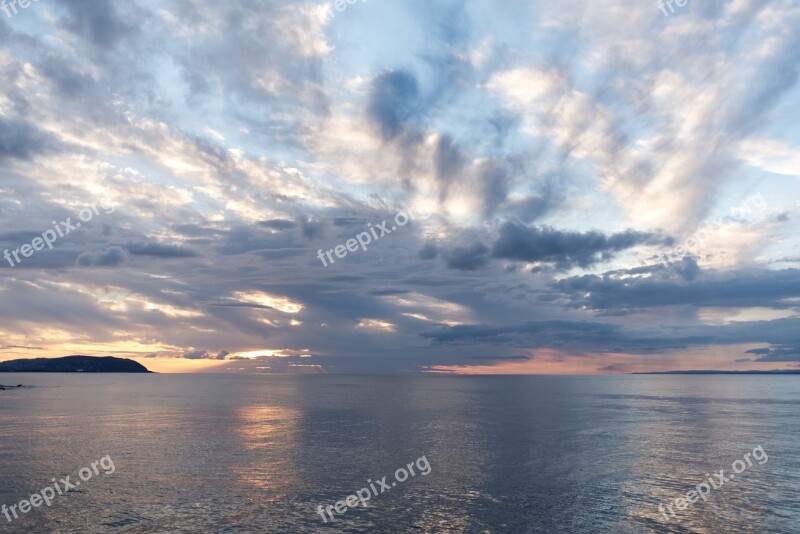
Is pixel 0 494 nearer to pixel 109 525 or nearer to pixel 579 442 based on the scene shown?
pixel 109 525

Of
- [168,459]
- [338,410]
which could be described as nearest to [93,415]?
[338,410]

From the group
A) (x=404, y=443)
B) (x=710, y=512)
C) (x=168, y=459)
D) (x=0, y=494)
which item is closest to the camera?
(x=710, y=512)

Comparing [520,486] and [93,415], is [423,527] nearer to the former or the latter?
[520,486]

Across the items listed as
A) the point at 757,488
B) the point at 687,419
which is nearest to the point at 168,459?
the point at 757,488

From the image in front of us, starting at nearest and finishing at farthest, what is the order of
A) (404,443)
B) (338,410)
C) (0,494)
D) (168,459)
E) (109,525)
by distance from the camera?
1. (109,525)
2. (0,494)
3. (168,459)
4. (404,443)
5. (338,410)

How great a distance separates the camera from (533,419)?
370 ft

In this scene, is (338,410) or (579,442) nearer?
(579,442)

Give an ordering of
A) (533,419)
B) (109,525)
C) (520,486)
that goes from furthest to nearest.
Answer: (533,419), (520,486), (109,525)

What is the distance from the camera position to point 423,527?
41.6m

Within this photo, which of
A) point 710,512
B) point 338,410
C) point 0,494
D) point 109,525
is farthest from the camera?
point 338,410

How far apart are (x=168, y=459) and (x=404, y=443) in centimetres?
2993

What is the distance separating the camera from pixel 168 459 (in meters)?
64.7

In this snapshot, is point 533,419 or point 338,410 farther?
point 338,410

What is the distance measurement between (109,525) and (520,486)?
34358 millimetres
